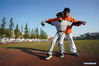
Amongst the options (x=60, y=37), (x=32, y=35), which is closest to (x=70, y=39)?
(x=60, y=37)

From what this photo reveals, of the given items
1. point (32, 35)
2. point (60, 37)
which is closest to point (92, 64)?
point (60, 37)

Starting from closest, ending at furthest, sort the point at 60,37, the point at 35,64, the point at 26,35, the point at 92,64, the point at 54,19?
the point at 92,64, the point at 35,64, the point at 60,37, the point at 54,19, the point at 26,35

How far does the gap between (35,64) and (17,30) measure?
50178 mm

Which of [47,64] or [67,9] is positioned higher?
[67,9]

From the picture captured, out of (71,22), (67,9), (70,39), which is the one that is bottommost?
(70,39)

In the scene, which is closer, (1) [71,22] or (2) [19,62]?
(2) [19,62]

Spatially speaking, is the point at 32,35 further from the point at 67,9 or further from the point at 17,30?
the point at 67,9

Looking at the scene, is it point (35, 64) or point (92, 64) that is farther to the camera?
point (35, 64)

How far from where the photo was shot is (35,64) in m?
2.53

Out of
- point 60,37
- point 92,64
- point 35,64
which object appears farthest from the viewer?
point 60,37

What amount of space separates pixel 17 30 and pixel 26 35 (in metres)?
8.79

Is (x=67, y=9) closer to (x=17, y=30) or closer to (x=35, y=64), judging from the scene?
(x=35, y=64)

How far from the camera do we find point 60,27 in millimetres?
3158

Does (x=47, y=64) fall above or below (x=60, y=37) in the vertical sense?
below
